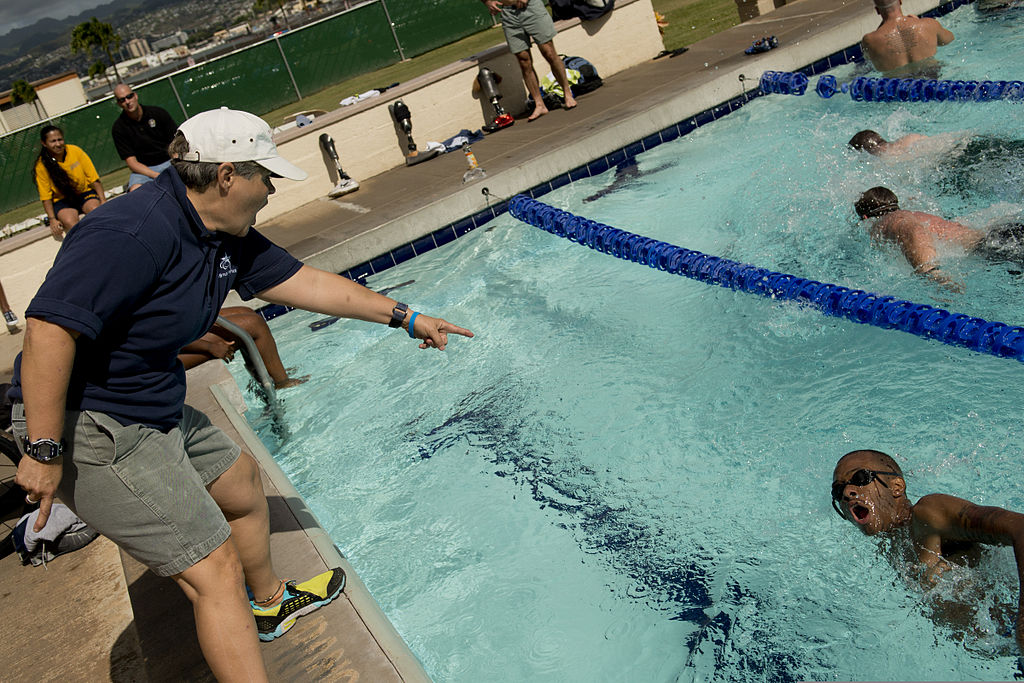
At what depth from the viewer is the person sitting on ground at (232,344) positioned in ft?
19.0

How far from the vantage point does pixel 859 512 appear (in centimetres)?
341

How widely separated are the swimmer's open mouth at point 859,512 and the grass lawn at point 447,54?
11.1 meters

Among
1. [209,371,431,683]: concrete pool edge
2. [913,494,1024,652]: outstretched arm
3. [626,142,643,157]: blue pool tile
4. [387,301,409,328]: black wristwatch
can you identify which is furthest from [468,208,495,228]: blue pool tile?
[913,494,1024,652]: outstretched arm

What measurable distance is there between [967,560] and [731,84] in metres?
8.18

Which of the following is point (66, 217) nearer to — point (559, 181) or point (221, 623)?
point (559, 181)

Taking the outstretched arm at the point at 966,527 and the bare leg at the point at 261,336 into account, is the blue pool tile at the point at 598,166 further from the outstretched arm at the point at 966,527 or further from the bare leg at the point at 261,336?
the outstretched arm at the point at 966,527

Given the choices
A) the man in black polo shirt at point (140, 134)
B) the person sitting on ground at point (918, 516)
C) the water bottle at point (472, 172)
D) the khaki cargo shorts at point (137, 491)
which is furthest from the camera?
the man in black polo shirt at point (140, 134)

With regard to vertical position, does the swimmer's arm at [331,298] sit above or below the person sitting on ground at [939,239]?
above

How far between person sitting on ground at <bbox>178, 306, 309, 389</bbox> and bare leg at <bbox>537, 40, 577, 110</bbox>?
6.24m

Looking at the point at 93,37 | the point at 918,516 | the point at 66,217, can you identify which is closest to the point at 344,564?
the point at 918,516

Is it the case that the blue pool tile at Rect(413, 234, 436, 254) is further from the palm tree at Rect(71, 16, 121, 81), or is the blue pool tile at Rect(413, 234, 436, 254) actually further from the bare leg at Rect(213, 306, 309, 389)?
the palm tree at Rect(71, 16, 121, 81)

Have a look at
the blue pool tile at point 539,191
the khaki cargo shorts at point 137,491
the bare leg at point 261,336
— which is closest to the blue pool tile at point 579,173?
the blue pool tile at point 539,191

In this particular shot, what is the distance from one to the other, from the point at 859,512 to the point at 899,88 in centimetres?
709

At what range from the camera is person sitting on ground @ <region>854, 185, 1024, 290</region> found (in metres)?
5.23
